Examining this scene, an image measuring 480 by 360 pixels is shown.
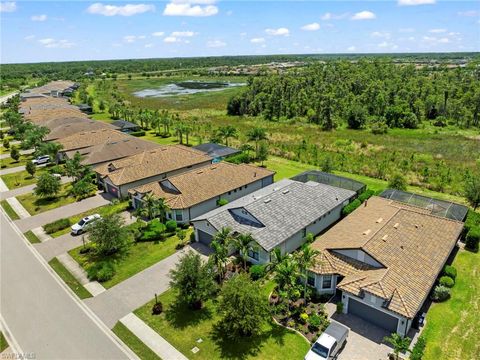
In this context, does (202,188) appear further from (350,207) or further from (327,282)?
(327,282)

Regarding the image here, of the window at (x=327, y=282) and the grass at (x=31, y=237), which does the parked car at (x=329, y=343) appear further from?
the grass at (x=31, y=237)

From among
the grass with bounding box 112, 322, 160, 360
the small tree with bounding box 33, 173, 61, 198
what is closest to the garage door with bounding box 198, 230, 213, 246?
the grass with bounding box 112, 322, 160, 360

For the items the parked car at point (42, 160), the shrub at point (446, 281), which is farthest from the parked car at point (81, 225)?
the shrub at point (446, 281)

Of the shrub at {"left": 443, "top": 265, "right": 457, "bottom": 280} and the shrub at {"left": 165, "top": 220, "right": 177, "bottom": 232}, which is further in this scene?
the shrub at {"left": 165, "top": 220, "right": 177, "bottom": 232}

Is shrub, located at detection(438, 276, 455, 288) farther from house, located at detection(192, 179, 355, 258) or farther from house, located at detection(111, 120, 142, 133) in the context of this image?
house, located at detection(111, 120, 142, 133)

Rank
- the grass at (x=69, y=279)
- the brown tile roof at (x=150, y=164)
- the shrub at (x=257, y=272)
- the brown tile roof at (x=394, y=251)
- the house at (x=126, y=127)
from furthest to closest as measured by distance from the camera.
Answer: the house at (x=126, y=127) → the brown tile roof at (x=150, y=164) → the shrub at (x=257, y=272) → the grass at (x=69, y=279) → the brown tile roof at (x=394, y=251)

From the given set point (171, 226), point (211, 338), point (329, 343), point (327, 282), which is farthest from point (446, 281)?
point (171, 226)
